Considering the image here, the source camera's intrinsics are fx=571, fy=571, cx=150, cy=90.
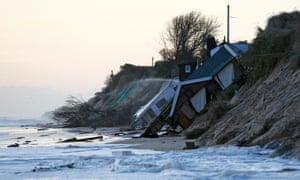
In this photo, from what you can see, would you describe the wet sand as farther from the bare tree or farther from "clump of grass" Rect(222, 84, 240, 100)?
the bare tree

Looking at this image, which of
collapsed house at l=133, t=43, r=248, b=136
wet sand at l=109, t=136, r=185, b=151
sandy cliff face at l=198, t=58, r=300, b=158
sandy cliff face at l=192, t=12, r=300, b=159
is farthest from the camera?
collapsed house at l=133, t=43, r=248, b=136

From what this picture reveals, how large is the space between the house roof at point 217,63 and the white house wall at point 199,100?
114cm

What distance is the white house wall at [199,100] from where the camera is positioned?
1464 inches

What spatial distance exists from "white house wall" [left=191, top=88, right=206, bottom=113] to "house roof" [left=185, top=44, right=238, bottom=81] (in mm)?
1143

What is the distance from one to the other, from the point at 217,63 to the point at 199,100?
9.60 feet

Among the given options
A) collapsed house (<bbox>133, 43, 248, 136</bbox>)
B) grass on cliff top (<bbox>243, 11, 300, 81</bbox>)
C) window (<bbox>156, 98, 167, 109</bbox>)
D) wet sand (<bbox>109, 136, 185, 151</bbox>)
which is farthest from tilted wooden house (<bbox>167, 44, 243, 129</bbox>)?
window (<bbox>156, 98, 167, 109</bbox>)

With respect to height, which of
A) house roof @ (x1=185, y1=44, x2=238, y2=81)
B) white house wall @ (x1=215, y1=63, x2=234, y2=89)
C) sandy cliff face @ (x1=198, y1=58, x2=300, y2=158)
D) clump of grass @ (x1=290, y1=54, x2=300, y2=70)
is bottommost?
sandy cliff face @ (x1=198, y1=58, x2=300, y2=158)

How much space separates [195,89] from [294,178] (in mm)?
26107

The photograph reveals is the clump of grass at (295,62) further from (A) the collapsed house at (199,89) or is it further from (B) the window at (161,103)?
(B) the window at (161,103)

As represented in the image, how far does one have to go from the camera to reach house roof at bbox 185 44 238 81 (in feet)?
122

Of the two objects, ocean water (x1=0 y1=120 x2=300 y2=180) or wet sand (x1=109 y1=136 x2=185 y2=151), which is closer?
ocean water (x1=0 y1=120 x2=300 y2=180)

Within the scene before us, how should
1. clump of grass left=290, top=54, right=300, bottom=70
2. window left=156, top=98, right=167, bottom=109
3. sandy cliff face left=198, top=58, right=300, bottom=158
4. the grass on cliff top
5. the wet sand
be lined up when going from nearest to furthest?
sandy cliff face left=198, top=58, right=300, bottom=158, the wet sand, clump of grass left=290, top=54, right=300, bottom=70, the grass on cliff top, window left=156, top=98, right=167, bottom=109

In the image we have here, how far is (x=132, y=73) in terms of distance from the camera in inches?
3915

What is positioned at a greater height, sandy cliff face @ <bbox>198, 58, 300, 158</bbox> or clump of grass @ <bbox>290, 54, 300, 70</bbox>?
clump of grass @ <bbox>290, 54, 300, 70</bbox>
